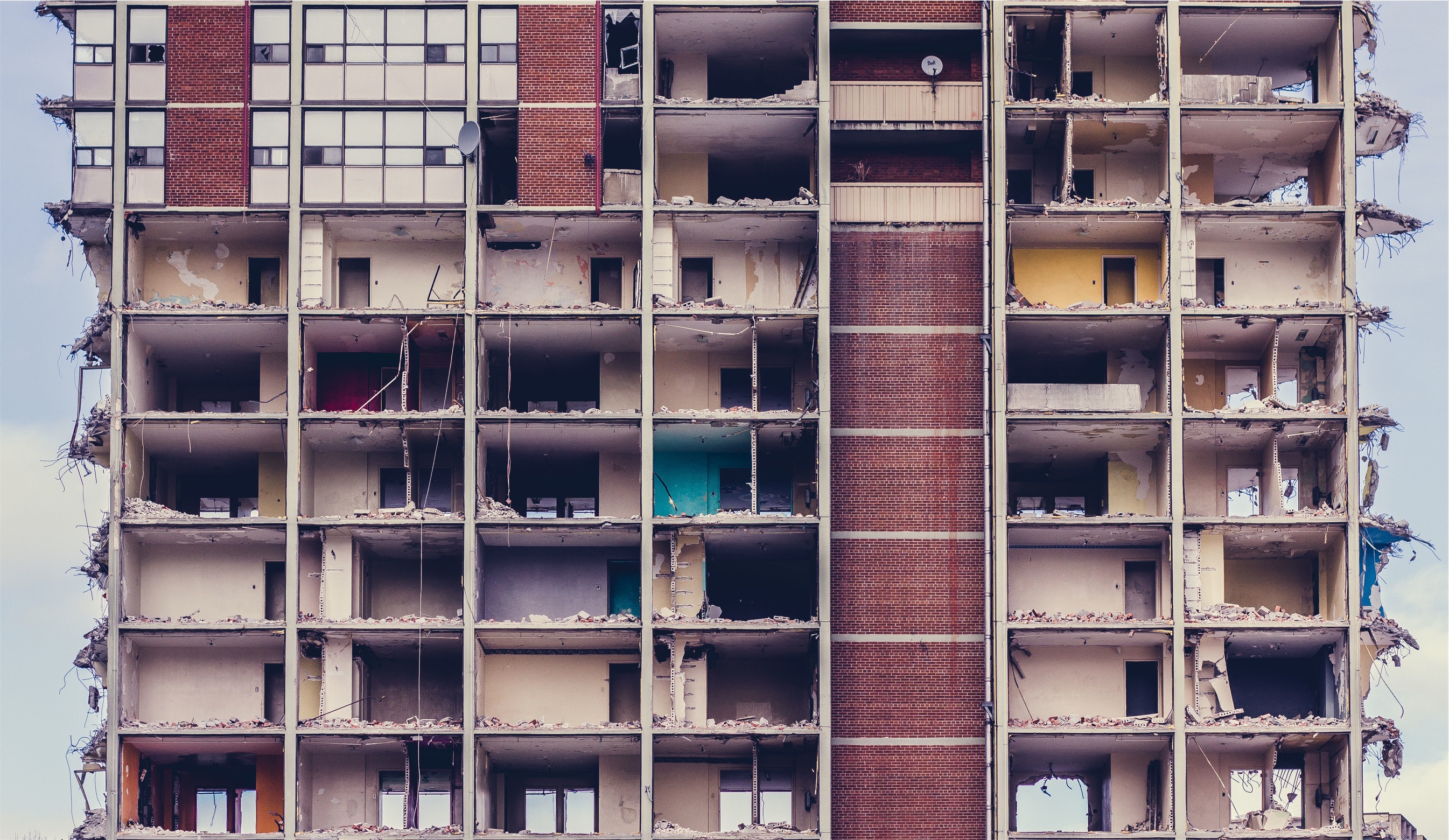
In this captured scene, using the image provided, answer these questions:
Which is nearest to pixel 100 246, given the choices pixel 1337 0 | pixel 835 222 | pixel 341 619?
pixel 341 619

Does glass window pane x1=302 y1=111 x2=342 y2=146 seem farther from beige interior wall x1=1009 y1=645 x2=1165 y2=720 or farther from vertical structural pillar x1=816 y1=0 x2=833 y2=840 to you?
beige interior wall x1=1009 y1=645 x2=1165 y2=720

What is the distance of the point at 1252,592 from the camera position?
70.3m

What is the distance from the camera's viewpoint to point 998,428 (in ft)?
224

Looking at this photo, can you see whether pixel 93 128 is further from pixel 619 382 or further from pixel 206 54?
pixel 619 382

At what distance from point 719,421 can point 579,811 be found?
12340mm

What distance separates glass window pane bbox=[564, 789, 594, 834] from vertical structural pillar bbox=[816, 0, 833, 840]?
704cm

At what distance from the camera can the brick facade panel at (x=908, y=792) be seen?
66938 mm

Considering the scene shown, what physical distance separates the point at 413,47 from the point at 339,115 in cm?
301

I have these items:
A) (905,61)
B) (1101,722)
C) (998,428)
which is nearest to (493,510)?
(998,428)

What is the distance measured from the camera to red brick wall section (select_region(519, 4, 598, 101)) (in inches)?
2739

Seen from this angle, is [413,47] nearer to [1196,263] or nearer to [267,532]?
[267,532]

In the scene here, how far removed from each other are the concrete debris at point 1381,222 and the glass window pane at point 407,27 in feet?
94.5

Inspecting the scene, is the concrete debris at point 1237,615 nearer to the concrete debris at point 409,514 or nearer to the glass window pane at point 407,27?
the concrete debris at point 409,514

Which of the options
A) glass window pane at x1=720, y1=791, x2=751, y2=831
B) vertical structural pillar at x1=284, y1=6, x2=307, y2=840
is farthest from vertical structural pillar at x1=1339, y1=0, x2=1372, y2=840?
vertical structural pillar at x1=284, y1=6, x2=307, y2=840
